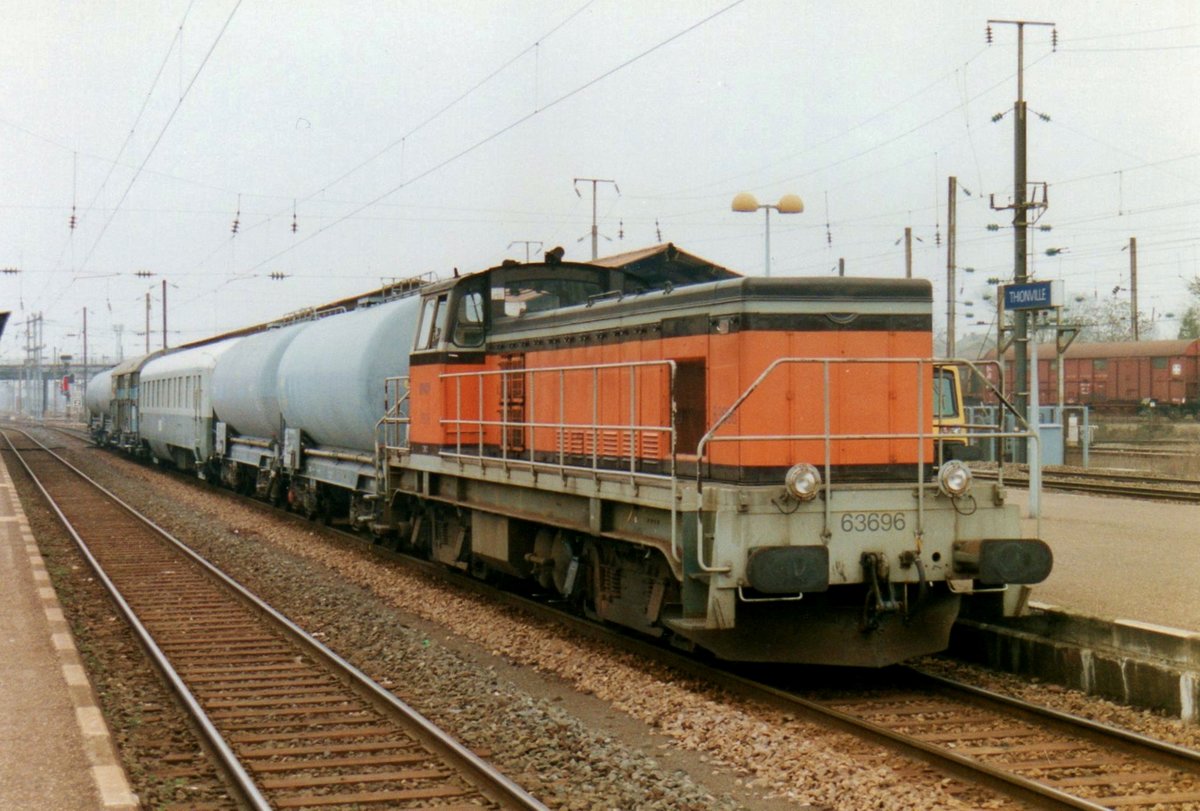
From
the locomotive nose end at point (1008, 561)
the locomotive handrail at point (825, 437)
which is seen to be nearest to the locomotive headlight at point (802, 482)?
the locomotive handrail at point (825, 437)

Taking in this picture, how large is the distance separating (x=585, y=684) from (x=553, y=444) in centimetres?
342

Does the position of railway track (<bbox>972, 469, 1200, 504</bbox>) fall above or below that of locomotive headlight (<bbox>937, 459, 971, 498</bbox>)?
below

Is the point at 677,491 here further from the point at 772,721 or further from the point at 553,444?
the point at 553,444

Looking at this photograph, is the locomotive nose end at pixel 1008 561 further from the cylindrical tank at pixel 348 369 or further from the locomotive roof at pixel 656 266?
the cylindrical tank at pixel 348 369

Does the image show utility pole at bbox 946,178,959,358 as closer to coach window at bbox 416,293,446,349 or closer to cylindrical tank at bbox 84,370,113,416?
coach window at bbox 416,293,446,349

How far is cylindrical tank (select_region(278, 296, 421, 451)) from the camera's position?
1512cm

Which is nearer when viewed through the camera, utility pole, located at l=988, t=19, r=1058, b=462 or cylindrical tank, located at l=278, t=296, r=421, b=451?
cylindrical tank, located at l=278, t=296, r=421, b=451

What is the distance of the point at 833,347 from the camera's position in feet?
28.3

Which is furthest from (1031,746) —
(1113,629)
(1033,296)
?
(1033,296)

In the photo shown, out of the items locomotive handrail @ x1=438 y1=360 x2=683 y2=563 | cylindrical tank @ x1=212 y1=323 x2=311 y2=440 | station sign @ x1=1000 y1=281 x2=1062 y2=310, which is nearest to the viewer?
locomotive handrail @ x1=438 y1=360 x2=683 y2=563

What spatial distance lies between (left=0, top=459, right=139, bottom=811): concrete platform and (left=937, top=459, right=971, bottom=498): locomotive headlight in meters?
5.40

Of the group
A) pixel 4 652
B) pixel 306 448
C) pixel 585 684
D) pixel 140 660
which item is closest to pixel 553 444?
pixel 585 684

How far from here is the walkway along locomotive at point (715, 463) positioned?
25.8ft

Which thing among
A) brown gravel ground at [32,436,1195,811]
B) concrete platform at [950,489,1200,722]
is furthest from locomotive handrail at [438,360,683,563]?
concrete platform at [950,489,1200,722]
